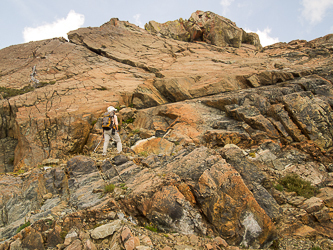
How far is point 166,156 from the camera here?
713 centimetres

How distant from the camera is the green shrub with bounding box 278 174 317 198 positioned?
653 cm

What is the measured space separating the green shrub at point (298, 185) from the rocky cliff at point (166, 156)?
4cm

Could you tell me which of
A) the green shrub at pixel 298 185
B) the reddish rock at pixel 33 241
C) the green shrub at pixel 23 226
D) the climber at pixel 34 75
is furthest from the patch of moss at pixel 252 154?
the climber at pixel 34 75

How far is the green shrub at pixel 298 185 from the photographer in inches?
257

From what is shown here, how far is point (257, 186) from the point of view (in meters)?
5.75

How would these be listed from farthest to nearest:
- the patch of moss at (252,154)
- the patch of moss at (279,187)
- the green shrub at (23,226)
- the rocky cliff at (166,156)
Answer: the patch of moss at (252,154) < the patch of moss at (279,187) < the rocky cliff at (166,156) < the green shrub at (23,226)

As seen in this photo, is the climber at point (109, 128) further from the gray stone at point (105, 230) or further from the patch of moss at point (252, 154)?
the patch of moss at point (252, 154)

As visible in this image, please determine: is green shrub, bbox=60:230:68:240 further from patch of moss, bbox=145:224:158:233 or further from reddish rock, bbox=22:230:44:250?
patch of moss, bbox=145:224:158:233

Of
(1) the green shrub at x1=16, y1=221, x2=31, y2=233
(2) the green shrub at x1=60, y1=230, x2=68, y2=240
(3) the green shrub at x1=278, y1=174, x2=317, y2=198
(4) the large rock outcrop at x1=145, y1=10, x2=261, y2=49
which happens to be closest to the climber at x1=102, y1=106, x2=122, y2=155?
(1) the green shrub at x1=16, y1=221, x2=31, y2=233

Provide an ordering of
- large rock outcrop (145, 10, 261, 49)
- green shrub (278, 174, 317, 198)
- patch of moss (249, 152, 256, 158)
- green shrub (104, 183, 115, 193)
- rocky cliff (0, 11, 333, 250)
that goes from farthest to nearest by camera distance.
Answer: large rock outcrop (145, 10, 261, 49), patch of moss (249, 152, 256, 158), green shrub (278, 174, 317, 198), green shrub (104, 183, 115, 193), rocky cliff (0, 11, 333, 250)

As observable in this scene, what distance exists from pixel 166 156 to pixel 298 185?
487 cm

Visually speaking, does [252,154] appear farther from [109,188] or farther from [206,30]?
[206,30]

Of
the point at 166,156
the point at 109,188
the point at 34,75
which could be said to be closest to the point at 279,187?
the point at 166,156

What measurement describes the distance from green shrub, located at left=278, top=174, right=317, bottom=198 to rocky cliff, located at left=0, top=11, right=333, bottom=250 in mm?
42
